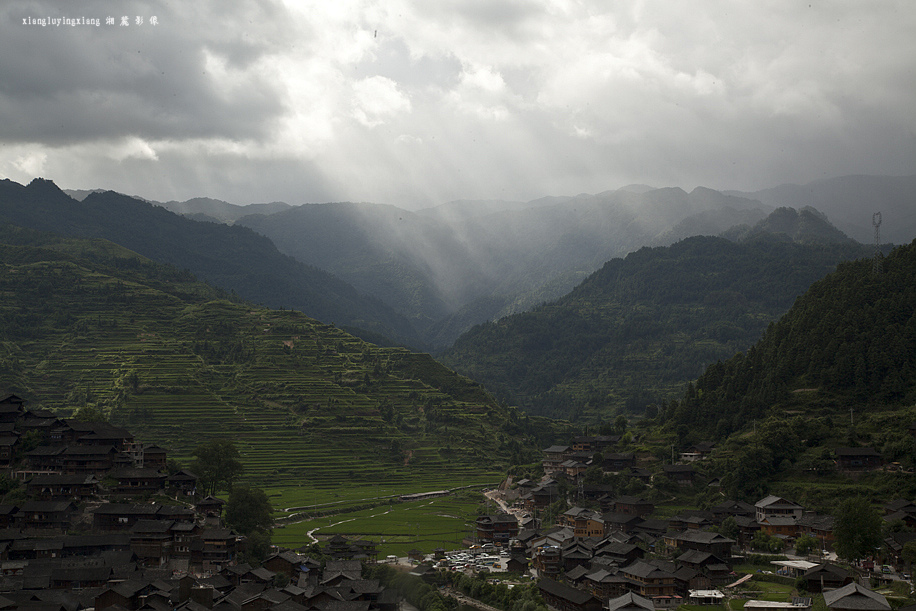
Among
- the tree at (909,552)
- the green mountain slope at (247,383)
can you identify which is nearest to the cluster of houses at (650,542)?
the tree at (909,552)

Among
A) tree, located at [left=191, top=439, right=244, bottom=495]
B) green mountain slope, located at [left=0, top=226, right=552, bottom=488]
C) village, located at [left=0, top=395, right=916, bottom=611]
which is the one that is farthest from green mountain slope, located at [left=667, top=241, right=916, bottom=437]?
tree, located at [left=191, top=439, right=244, bottom=495]

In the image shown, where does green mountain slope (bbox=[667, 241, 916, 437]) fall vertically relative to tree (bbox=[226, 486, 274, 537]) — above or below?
above

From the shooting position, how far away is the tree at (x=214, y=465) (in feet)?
223

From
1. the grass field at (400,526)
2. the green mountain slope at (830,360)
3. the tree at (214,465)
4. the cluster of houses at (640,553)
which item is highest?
the green mountain slope at (830,360)

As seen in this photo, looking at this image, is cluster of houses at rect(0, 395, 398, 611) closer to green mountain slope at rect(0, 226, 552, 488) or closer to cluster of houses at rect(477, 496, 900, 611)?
cluster of houses at rect(477, 496, 900, 611)

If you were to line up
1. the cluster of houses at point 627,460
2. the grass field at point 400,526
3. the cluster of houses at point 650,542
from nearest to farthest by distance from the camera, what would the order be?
1. the cluster of houses at point 650,542
2. the cluster of houses at point 627,460
3. the grass field at point 400,526

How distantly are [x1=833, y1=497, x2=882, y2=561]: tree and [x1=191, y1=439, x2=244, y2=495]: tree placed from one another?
1733 inches

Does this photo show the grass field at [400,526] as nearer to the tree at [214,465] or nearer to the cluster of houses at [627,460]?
the tree at [214,465]

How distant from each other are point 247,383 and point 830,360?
75953 mm

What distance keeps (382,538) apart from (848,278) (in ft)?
172

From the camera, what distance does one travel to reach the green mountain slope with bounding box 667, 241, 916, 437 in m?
74.1

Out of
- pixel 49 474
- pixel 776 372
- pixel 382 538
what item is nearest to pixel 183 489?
pixel 49 474

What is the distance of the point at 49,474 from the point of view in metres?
59.0

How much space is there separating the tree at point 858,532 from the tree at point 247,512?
3864cm
